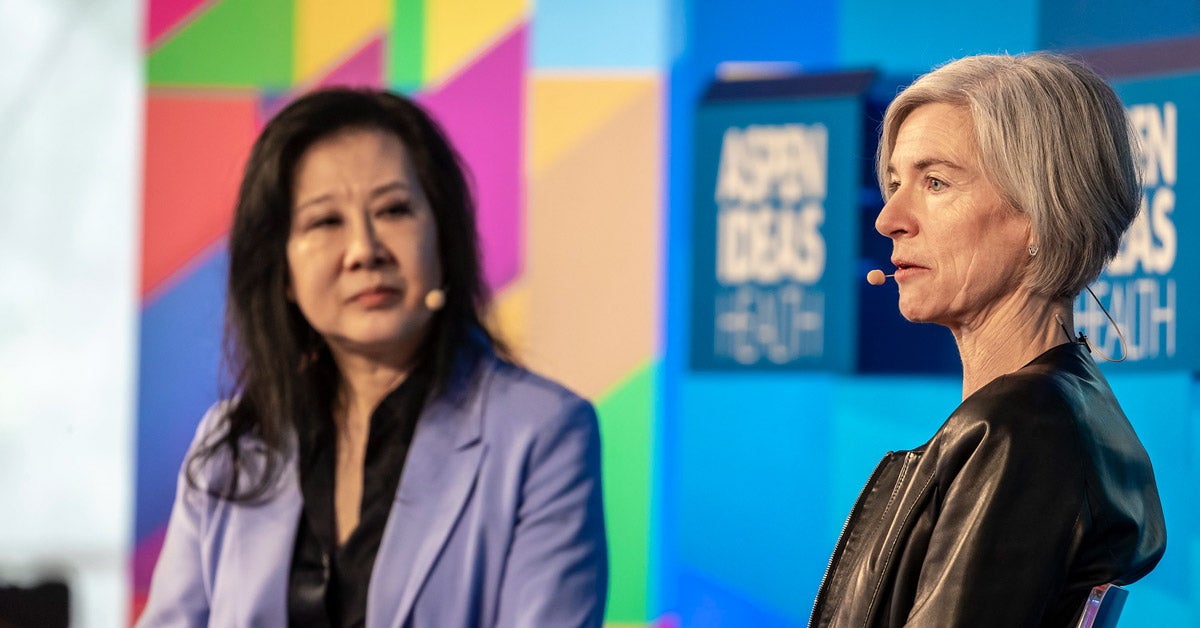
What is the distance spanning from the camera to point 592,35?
169 inches

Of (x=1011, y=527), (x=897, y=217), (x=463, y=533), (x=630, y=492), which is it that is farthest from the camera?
(x=630, y=492)

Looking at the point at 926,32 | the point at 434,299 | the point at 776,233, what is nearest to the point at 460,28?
the point at 776,233

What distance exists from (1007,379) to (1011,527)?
0.55ft

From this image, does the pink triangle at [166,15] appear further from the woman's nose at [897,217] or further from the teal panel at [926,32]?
the woman's nose at [897,217]

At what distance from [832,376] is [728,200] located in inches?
23.5

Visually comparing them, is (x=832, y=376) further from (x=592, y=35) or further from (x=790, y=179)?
(x=592, y=35)

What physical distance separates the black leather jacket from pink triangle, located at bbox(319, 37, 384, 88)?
3251mm

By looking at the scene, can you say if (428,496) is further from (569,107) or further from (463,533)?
(569,107)

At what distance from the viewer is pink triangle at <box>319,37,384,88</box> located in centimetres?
441

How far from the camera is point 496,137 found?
4.33m

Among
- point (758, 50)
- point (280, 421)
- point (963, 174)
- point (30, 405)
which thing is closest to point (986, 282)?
point (963, 174)

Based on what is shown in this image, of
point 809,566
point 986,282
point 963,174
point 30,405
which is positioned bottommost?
point 809,566

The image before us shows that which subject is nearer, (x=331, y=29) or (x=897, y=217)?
(x=897, y=217)

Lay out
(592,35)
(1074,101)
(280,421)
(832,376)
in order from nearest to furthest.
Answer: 1. (1074,101)
2. (280,421)
3. (832,376)
4. (592,35)
